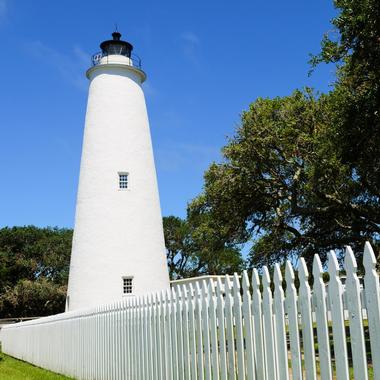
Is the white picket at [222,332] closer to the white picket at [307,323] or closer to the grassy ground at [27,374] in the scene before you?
the white picket at [307,323]

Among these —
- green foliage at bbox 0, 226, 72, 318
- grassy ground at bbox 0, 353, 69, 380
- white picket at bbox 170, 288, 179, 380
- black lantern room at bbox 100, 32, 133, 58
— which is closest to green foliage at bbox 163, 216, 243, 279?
green foliage at bbox 0, 226, 72, 318

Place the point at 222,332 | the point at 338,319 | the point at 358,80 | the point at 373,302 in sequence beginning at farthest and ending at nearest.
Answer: the point at 358,80 → the point at 222,332 → the point at 338,319 → the point at 373,302

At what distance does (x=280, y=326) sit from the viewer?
4.79 metres

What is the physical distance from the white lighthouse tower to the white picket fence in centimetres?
921

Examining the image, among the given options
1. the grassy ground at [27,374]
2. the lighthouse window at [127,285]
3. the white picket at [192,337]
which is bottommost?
the grassy ground at [27,374]

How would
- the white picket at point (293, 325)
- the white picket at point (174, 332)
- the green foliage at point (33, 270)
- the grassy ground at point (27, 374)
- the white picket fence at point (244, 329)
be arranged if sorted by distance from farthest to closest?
the green foliage at point (33, 270), the grassy ground at point (27, 374), the white picket at point (174, 332), the white picket at point (293, 325), the white picket fence at point (244, 329)

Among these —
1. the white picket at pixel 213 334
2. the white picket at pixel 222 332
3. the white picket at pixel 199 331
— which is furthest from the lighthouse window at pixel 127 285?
the white picket at pixel 222 332

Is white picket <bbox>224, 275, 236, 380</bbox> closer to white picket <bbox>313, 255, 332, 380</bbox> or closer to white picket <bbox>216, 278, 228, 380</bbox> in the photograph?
white picket <bbox>216, 278, 228, 380</bbox>

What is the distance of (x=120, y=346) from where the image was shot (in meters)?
9.30

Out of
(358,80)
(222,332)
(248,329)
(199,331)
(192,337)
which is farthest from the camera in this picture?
(358,80)

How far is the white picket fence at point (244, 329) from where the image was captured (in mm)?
3938

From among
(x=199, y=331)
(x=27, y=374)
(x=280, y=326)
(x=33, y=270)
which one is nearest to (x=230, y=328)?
(x=199, y=331)

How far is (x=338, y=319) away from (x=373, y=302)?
1.23 ft

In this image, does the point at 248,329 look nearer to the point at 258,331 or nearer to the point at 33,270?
the point at 258,331
